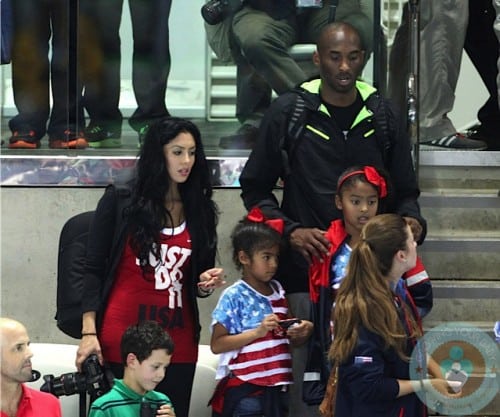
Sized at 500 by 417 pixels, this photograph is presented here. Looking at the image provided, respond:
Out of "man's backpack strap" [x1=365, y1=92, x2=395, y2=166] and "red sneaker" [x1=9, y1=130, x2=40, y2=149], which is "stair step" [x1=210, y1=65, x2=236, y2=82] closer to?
"red sneaker" [x1=9, y1=130, x2=40, y2=149]

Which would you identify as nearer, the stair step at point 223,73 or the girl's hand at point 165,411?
the girl's hand at point 165,411


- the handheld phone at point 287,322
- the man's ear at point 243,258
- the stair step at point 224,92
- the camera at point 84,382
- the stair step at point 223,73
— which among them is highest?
the stair step at point 223,73

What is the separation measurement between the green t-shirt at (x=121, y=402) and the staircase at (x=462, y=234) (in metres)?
1.87

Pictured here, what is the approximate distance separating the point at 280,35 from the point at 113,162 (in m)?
1.20

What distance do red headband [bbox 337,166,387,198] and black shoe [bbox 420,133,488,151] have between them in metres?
2.13

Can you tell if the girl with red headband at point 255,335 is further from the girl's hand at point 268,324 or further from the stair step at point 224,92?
the stair step at point 224,92

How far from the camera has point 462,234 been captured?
24.9ft

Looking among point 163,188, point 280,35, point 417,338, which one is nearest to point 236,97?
point 280,35

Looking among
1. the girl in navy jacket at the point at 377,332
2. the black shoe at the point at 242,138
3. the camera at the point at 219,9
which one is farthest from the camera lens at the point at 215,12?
the girl in navy jacket at the point at 377,332

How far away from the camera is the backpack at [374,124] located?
6547 mm

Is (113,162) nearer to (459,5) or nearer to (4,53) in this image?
(4,53)

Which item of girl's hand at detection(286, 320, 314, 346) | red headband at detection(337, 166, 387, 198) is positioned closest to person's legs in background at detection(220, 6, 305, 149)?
red headband at detection(337, 166, 387, 198)

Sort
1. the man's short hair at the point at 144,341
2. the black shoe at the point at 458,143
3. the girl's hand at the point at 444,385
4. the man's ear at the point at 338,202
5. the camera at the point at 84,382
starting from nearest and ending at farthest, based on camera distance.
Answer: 1. the girl's hand at the point at 444,385
2. the man's short hair at the point at 144,341
3. the camera at the point at 84,382
4. the man's ear at the point at 338,202
5. the black shoe at the point at 458,143
